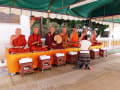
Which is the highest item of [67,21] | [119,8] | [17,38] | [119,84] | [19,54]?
[119,8]

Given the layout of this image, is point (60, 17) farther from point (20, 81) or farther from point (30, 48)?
point (20, 81)

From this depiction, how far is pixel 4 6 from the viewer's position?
3924 millimetres

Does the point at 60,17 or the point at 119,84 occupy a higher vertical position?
the point at 60,17

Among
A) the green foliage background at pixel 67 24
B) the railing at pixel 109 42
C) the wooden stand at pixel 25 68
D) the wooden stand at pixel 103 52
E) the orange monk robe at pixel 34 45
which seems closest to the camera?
the wooden stand at pixel 25 68

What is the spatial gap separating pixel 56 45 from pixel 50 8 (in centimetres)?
193

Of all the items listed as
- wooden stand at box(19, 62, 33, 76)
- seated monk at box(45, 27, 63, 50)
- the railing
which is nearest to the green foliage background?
the railing

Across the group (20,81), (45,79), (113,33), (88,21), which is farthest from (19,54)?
(113,33)

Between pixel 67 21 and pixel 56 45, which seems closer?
pixel 56 45

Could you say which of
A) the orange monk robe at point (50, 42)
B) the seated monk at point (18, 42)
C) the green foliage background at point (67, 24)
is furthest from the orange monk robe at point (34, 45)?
the green foliage background at point (67, 24)

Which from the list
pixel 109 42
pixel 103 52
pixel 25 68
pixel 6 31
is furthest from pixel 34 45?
pixel 109 42

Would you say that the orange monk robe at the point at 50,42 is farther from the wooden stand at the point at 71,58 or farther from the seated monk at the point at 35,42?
the wooden stand at the point at 71,58

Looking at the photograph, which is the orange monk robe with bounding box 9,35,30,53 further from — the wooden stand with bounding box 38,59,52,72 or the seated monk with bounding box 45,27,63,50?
the seated monk with bounding box 45,27,63,50

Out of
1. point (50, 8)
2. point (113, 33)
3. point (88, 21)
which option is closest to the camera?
point (50, 8)

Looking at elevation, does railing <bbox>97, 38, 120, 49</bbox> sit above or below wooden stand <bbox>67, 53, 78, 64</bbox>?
above
